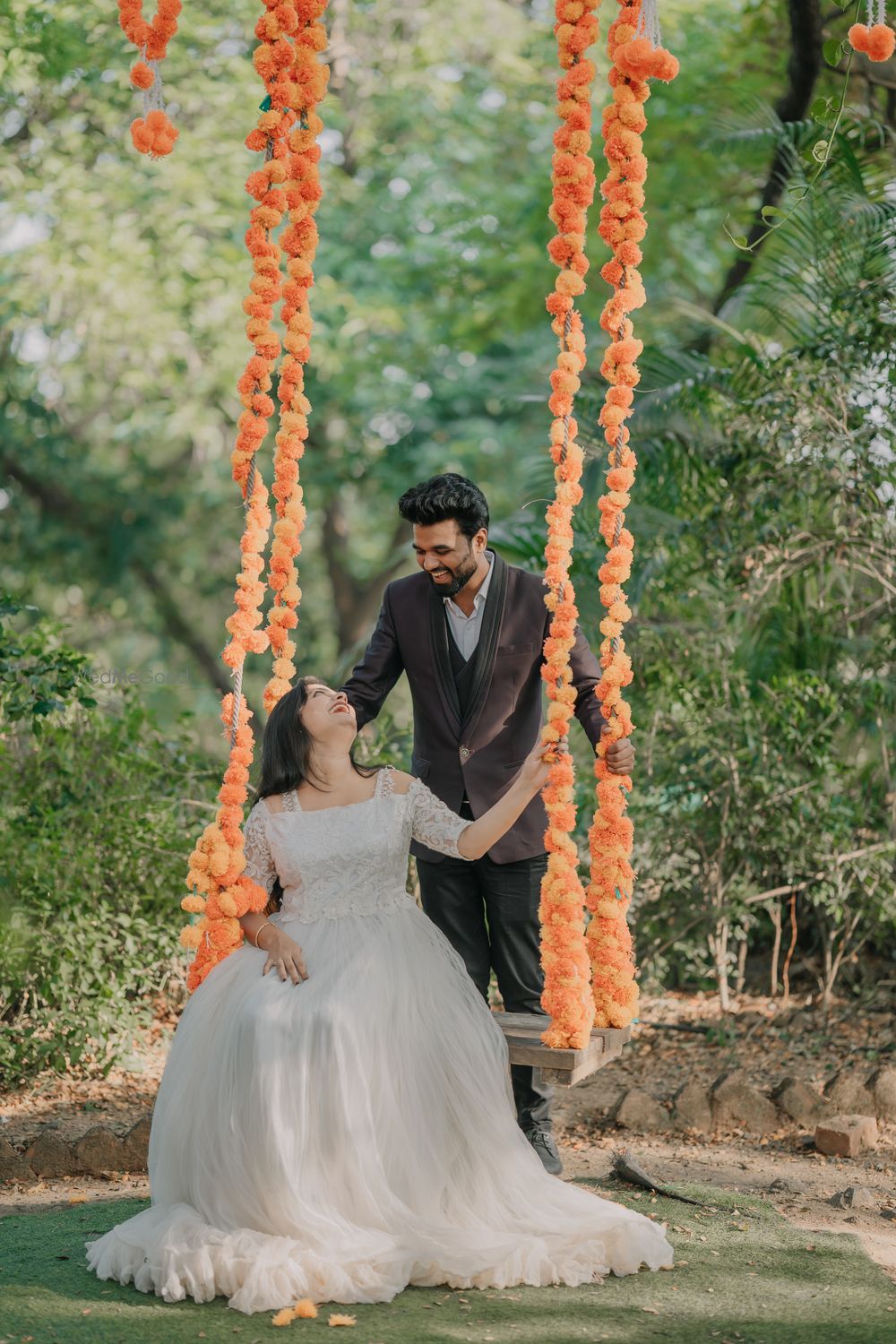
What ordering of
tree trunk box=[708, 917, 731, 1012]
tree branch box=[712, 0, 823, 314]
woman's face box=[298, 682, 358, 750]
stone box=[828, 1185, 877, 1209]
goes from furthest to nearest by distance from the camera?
tree branch box=[712, 0, 823, 314], tree trunk box=[708, 917, 731, 1012], stone box=[828, 1185, 877, 1209], woman's face box=[298, 682, 358, 750]

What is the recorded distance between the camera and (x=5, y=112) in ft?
35.9

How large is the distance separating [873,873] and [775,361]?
2294 mm

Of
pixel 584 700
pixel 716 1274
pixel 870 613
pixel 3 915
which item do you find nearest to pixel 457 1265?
pixel 716 1274

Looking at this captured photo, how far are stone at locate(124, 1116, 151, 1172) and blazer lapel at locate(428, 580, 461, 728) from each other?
186cm

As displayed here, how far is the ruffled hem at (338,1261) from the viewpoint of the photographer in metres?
3.08

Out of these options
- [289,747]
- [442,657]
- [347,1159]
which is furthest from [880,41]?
[347,1159]

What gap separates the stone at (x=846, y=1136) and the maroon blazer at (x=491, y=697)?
5.62 ft

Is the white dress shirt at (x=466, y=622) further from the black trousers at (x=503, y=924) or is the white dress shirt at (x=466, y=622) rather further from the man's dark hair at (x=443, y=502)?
the black trousers at (x=503, y=924)

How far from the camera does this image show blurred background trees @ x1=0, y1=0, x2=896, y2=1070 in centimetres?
593

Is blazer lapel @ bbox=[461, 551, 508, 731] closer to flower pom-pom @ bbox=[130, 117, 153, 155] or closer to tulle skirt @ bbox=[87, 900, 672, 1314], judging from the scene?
tulle skirt @ bbox=[87, 900, 672, 1314]

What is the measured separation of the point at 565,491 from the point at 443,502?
35 centimetres

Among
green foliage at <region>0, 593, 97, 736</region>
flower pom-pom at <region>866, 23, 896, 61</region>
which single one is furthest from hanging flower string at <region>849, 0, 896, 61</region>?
green foliage at <region>0, 593, 97, 736</region>

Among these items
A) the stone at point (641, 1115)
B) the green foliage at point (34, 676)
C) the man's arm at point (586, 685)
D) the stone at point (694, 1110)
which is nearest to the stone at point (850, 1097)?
the stone at point (694, 1110)

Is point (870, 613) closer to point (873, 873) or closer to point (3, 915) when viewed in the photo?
point (873, 873)
